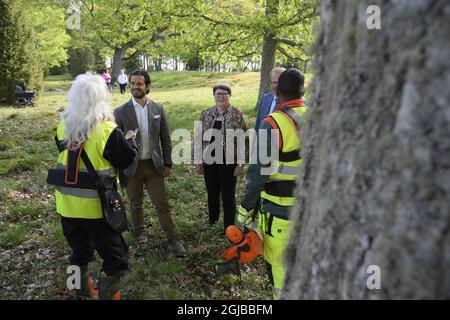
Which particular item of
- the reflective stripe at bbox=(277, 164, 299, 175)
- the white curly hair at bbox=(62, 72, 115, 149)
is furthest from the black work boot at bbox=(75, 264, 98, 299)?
the reflective stripe at bbox=(277, 164, 299, 175)

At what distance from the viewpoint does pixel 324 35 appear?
1.47 metres

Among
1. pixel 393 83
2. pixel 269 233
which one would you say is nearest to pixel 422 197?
pixel 393 83

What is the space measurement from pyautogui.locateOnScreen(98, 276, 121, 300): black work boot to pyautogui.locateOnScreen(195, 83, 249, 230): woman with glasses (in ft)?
6.77

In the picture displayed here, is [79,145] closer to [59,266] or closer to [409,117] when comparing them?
[59,266]

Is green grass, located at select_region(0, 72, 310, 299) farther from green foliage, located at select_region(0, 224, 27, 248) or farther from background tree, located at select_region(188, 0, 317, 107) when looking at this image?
background tree, located at select_region(188, 0, 317, 107)

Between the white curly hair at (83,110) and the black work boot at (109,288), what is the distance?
4.31 ft

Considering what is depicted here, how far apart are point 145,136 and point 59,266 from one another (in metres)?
1.97

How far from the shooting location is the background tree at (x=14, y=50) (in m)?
18.3

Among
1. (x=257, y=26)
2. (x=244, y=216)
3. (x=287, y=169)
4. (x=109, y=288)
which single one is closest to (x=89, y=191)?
(x=109, y=288)

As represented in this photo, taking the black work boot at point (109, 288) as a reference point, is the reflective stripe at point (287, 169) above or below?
above

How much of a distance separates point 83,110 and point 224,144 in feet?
7.37

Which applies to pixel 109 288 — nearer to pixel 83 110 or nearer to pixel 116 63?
pixel 83 110

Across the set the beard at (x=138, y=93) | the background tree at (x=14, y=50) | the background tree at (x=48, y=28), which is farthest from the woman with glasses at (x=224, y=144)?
the background tree at (x=48, y=28)

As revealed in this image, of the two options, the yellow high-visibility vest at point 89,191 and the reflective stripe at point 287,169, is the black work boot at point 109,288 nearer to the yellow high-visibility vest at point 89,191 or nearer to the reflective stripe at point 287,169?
the yellow high-visibility vest at point 89,191
